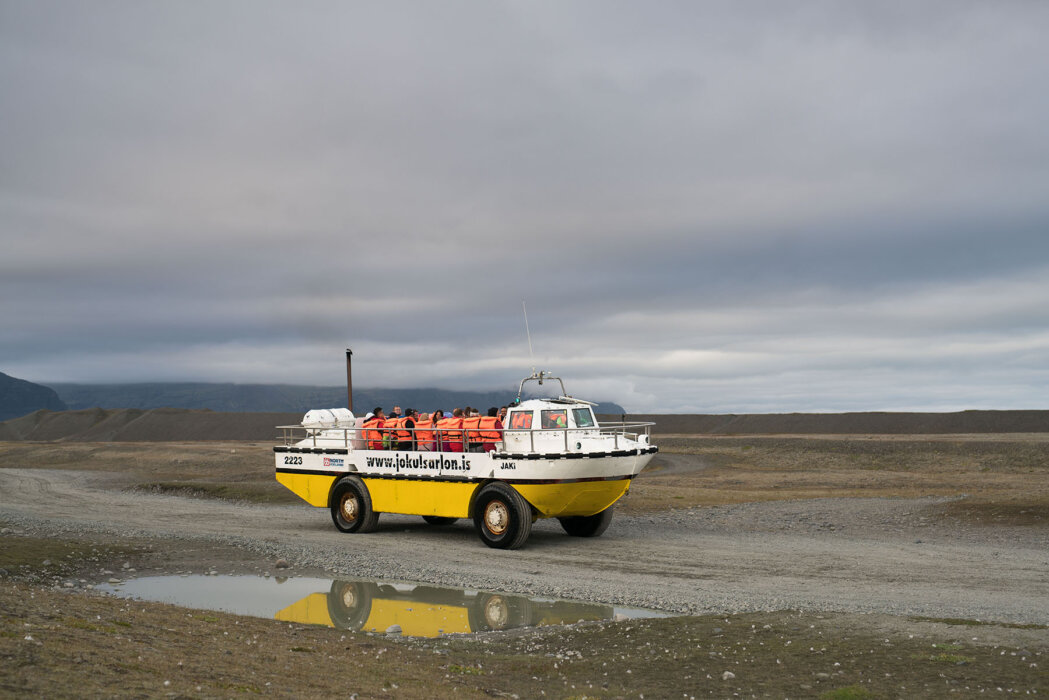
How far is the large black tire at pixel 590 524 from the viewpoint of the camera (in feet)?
61.4

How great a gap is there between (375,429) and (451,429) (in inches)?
91.5

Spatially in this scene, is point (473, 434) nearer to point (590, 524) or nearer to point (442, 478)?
point (442, 478)

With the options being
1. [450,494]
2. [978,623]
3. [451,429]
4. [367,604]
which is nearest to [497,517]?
[450,494]

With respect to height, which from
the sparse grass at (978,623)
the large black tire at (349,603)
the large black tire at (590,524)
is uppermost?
the sparse grass at (978,623)

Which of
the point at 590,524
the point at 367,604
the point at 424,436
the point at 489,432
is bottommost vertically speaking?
the point at 367,604

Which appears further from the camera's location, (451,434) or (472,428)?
(451,434)

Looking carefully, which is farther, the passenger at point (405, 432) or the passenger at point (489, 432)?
the passenger at point (405, 432)

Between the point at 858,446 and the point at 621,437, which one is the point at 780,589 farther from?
the point at 858,446

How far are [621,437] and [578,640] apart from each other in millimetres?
7890

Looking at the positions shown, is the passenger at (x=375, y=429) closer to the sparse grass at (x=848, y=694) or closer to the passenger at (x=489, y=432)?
the passenger at (x=489, y=432)

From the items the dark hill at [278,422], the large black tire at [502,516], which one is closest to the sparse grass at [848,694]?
the large black tire at [502,516]

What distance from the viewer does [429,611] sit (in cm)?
1204

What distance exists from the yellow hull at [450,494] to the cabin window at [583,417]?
61.8 inches

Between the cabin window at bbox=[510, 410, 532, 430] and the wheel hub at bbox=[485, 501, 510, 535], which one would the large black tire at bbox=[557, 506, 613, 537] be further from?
the cabin window at bbox=[510, 410, 532, 430]
